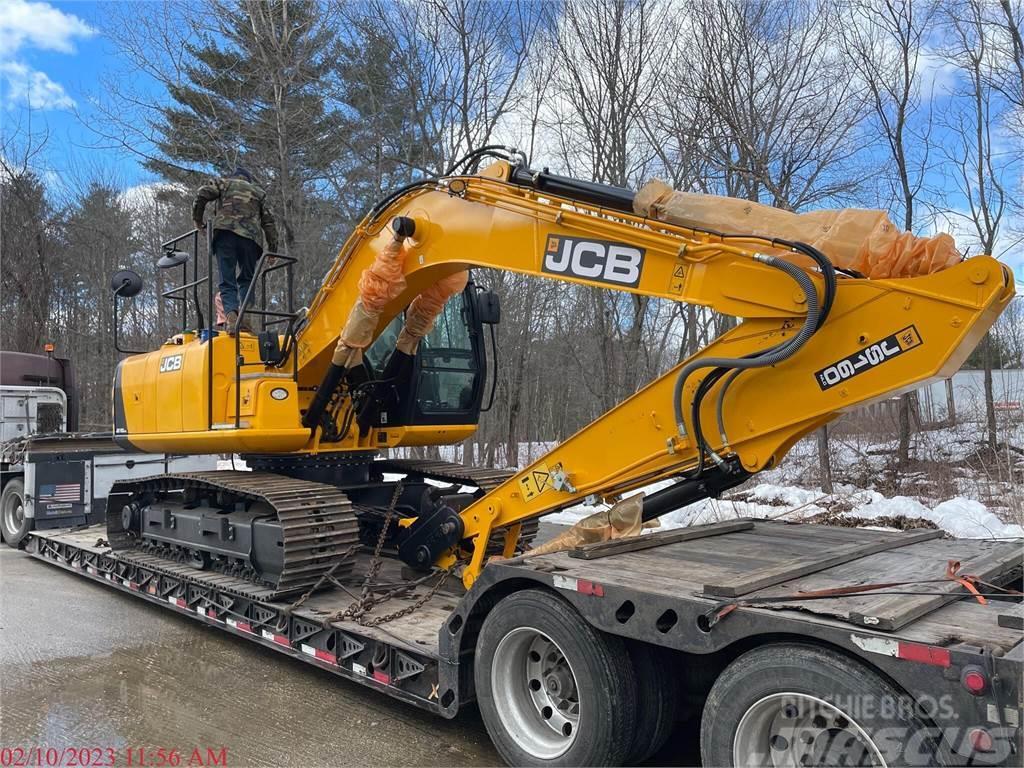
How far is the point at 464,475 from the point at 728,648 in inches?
167

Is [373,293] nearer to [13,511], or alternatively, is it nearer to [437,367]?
[437,367]

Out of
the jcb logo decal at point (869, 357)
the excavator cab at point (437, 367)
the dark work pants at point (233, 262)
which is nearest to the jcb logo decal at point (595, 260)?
the jcb logo decal at point (869, 357)

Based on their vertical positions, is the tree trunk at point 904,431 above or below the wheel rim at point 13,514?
above

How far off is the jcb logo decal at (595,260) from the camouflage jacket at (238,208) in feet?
11.2

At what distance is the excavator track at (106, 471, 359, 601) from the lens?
18.5 feet

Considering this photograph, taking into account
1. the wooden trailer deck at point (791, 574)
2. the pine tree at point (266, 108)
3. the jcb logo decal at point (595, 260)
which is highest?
the pine tree at point (266, 108)

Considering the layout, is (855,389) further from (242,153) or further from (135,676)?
→ (242,153)

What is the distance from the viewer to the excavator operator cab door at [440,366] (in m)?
7.00

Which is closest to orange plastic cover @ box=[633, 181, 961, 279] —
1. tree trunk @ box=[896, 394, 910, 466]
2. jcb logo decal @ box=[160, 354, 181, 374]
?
jcb logo decal @ box=[160, 354, 181, 374]

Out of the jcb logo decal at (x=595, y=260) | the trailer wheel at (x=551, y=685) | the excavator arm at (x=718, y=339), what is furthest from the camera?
the jcb logo decal at (x=595, y=260)

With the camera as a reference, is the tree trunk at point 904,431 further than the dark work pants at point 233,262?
Yes

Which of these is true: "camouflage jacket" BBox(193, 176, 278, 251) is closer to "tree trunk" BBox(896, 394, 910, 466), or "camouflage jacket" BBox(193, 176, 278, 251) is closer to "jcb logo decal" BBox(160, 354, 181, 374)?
"jcb logo decal" BBox(160, 354, 181, 374)

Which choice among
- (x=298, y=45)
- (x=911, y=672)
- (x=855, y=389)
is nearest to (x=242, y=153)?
(x=298, y=45)

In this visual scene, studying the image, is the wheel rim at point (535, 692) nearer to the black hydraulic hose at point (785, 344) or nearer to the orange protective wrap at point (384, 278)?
the black hydraulic hose at point (785, 344)
